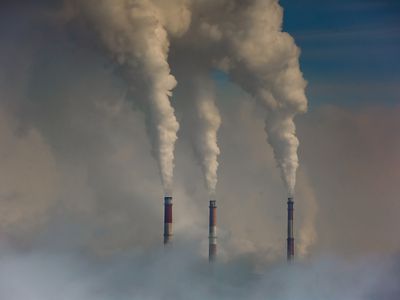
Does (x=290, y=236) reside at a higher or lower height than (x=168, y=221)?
lower

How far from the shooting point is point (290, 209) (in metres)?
66.2

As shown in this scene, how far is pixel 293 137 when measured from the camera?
201 feet

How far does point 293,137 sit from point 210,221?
8.19m

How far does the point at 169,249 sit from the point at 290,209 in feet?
38.0

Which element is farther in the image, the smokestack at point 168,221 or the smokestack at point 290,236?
the smokestack at point 290,236

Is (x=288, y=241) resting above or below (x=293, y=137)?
below

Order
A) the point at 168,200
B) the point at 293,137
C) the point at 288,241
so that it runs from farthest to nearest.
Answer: the point at 288,241, the point at 293,137, the point at 168,200

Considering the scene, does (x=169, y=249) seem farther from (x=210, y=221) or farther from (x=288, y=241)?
(x=288, y=241)

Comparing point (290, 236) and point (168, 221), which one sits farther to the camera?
point (290, 236)

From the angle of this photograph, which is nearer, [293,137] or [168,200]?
[168,200]

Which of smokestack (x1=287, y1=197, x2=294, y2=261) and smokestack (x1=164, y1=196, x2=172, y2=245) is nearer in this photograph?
smokestack (x1=164, y1=196, x2=172, y2=245)

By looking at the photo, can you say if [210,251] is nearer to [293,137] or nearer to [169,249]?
[169,249]

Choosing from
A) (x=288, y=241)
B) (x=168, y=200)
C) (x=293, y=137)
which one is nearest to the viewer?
(x=168, y=200)

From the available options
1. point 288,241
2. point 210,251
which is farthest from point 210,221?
point 288,241
